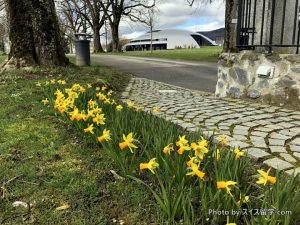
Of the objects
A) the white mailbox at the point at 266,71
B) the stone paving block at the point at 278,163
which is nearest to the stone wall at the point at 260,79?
the white mailbox at the point at 266,71

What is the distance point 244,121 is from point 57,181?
3.03 meters

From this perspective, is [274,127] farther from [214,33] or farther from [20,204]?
[214,33]

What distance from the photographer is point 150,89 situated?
8859 mm

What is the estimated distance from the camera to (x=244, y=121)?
486cm

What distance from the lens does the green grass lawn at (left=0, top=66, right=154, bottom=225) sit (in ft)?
7.55

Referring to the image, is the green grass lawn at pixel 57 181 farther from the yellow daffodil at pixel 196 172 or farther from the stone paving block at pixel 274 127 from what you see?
the stone paving block at pixel 274 127

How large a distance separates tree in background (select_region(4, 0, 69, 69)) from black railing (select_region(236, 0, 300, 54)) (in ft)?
16.3

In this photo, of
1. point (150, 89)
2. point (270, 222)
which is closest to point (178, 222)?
point (270, 222)

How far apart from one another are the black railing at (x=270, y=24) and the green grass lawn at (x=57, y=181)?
3.99 metres

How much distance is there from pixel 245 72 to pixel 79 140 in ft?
12.5

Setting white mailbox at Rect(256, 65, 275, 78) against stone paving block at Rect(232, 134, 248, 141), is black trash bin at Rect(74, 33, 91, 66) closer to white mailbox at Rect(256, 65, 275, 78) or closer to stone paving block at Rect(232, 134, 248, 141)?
white mailbox at Rect(256, 65, 275, 78)

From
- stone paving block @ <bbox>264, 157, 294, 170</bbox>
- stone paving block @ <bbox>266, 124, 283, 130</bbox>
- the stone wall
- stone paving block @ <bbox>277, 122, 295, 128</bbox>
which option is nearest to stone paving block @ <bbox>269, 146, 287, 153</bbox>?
stone paving block @ <bbox>264, 157, 294, 170</bbox>

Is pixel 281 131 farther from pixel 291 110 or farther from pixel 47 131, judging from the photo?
pixel 47 131

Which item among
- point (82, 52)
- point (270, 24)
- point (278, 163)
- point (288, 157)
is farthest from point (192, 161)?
point (82, 52)
